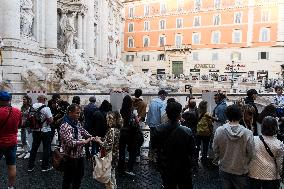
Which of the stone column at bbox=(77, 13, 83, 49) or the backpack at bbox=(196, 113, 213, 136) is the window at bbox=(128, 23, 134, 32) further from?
the backpack at bbox=(196, 113, 213, 136)

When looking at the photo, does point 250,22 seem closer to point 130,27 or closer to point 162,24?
point 162,24

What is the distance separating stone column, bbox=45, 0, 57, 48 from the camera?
23.9m

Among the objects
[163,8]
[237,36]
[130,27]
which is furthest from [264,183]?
[130,27]

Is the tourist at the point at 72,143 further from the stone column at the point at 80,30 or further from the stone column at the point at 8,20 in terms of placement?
the stone column at the point at 80,30

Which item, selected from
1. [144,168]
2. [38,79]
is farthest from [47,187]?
[38,79]

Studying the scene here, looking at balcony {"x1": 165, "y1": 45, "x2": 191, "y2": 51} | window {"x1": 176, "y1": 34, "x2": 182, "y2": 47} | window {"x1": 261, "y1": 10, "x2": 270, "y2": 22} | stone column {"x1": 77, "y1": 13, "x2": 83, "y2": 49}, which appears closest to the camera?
stone column {"x1": 77, "y1": 13, "x2": 83, "y2": 49}

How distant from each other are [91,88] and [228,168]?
58.3ft

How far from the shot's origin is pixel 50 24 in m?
24.0

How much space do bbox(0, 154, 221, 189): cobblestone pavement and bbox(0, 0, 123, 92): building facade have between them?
12336 millimetres

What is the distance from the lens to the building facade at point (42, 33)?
1950 centimetres

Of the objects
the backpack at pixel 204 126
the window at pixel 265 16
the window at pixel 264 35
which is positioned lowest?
the backpack at pixel 204 126

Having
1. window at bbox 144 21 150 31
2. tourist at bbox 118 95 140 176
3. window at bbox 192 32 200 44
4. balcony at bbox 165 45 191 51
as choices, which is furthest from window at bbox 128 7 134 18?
tourist at bbox 118 95 140 176

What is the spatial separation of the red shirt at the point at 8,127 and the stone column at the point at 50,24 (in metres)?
18.8

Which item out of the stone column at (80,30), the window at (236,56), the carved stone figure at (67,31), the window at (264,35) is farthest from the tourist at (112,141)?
the window at (236,56)
